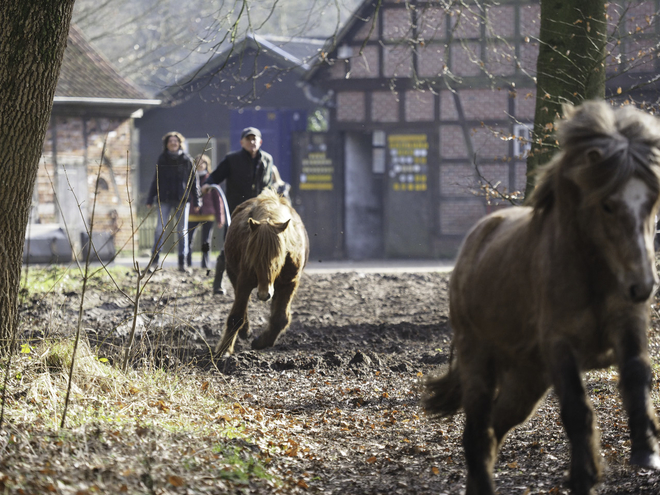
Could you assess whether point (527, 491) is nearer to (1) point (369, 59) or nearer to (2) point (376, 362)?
(2) point (376, 362)

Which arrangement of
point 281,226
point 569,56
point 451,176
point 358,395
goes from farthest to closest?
point 451,176, point 281,226, point 569,56, point 358,395

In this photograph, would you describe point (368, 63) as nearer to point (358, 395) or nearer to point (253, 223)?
point (253, 223)

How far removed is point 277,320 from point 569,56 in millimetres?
3676

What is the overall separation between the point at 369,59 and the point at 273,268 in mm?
15469

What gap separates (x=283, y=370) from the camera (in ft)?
24.9

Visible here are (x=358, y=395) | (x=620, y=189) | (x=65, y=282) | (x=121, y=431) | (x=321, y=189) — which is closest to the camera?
(x=620, y=189)

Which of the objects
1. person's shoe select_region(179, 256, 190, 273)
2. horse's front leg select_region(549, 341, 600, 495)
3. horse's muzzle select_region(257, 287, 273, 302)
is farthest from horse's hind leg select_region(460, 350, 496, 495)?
person's shoe select_region(179, 256, 190, 273)

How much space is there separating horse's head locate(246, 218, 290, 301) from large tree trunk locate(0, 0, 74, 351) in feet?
7.39

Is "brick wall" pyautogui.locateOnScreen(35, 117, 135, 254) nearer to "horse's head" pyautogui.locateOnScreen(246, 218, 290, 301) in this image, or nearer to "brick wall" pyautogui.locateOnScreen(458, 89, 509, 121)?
"brick wall" pyautogui.locateOnScreen(458, 89, 509, 121)

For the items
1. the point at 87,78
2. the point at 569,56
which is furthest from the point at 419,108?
the point at 569,56

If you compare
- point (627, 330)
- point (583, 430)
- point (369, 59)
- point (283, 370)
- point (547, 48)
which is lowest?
point (283, 370)

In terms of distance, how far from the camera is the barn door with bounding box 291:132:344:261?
2242cm

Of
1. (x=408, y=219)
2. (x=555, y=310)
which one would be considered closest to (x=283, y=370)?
(x=555, y=310)

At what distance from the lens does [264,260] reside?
754 centimetres
